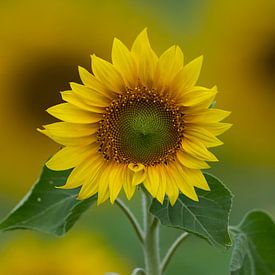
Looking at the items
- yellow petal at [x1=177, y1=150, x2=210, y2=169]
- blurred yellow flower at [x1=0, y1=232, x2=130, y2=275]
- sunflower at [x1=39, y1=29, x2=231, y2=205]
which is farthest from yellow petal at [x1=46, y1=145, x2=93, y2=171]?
blurred yellow flower at [x1=0, y1=232, x2=130, y2=275]

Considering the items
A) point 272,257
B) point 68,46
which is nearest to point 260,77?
point 68,46

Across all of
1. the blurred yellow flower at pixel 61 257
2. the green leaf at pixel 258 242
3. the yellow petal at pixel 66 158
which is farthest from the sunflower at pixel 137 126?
the blurred yellow flower at pixel 61 257

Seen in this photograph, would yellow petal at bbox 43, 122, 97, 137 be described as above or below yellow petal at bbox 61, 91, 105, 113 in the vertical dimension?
below

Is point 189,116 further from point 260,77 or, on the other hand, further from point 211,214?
point 260,77

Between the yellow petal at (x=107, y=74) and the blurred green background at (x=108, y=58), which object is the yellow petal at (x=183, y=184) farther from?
the blurred green background at (x=108, y=58)

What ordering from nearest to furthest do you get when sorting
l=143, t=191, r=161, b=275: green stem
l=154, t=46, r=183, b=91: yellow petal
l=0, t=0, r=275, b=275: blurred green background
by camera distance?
l=154, t=46, r=183, b=91: yellow petal, l=143, t=191, r=161, b=275: green stem, l=0, t=0, r=275, b=275: blurred green background

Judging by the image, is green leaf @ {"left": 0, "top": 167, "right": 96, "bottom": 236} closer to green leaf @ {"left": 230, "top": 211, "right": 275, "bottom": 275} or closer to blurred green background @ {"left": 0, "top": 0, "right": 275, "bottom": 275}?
green leaf @ {"left": 230, "top": 211, "right": 275, "bottom": 275}
